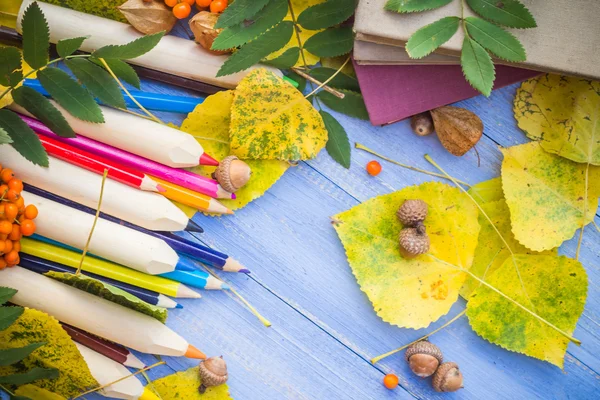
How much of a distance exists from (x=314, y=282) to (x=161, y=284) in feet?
0.91

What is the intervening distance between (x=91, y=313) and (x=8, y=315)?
0.14m

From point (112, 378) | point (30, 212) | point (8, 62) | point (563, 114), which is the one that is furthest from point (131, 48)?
point (563, 114)

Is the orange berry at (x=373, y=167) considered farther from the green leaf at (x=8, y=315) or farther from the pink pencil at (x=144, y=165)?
the green leaf at (x=8, y=315)

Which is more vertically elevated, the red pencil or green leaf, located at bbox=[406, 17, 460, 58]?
green leaf, located at bbox=[406, 17, 460, 58]

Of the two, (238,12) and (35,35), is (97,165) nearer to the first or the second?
(35,35)

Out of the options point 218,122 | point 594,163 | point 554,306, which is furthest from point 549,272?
point 218,122

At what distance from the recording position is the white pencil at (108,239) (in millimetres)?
1083

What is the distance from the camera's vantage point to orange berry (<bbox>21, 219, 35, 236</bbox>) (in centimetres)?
105

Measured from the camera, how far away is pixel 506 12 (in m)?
1.03

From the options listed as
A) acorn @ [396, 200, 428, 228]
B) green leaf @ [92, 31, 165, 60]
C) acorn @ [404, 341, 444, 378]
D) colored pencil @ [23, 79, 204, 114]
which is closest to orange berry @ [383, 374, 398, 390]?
acorn @ [404, 341, 444, 378]

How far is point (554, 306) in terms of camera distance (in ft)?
3.80

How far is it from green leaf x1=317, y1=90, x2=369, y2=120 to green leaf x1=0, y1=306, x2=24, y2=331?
2.06ft

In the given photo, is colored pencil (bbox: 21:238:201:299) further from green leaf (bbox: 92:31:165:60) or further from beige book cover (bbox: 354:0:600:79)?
beige book cover (bbox: 354:0:600:79)

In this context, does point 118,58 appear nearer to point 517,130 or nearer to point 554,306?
point 517,130
